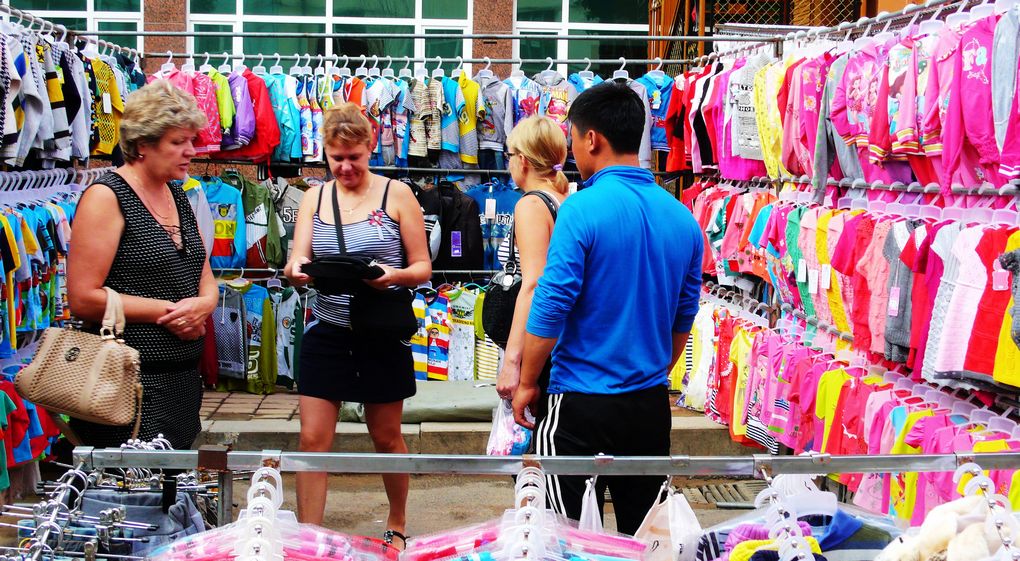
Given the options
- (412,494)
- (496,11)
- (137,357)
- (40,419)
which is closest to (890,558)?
(137,357)

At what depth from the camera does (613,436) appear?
2.90 meters

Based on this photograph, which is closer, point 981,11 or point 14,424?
point 981,11

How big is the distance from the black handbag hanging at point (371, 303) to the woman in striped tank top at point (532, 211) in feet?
2.24

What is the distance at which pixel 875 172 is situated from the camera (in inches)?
196

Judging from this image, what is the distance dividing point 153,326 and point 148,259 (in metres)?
0.21

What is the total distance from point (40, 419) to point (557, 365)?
11.4ft

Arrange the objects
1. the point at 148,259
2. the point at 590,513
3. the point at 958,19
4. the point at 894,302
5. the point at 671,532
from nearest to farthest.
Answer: the point at 671,532
the point at 590,513
the point at 148,259
the point at 958,19
the point at 894,302

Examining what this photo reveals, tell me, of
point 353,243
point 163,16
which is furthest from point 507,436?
point 163,16

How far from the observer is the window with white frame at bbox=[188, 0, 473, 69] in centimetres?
1358

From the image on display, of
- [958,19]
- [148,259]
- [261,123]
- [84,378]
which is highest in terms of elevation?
[958,19]

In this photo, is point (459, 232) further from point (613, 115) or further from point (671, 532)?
point (671, 532)

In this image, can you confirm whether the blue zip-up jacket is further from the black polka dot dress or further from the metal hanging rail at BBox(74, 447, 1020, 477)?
the black polka dot dress

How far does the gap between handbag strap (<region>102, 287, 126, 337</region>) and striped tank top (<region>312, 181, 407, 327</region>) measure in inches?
36.3

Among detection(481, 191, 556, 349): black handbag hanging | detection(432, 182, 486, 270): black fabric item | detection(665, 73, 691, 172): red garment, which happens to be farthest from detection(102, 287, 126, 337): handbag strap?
detection(665, 73, 691, 172): red garment
